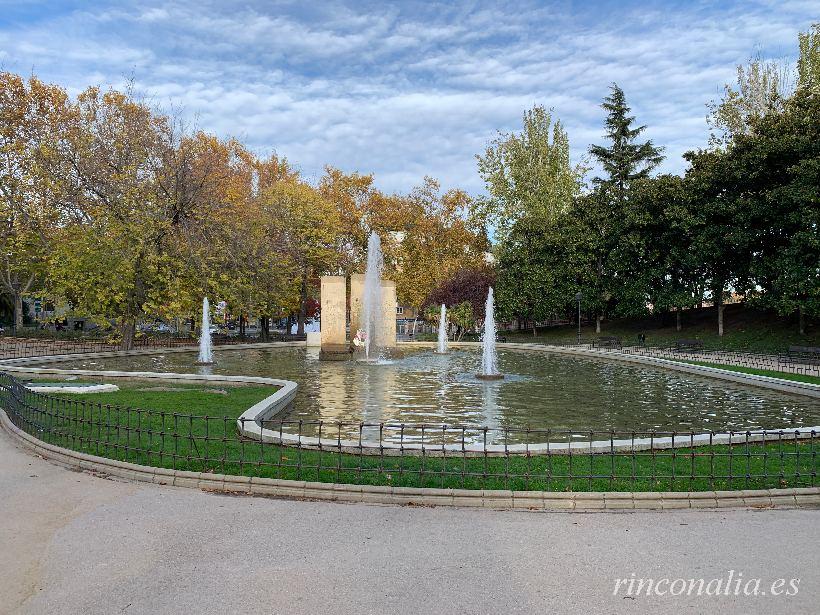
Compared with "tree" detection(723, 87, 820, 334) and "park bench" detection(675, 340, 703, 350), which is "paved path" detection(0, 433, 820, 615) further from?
"tree" detection(723, 87, 820, 334)

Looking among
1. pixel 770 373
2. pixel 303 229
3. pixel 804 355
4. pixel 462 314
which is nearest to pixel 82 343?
pixel 303 229

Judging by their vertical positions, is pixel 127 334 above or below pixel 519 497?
above

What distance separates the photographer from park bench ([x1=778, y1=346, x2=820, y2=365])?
1035 inches

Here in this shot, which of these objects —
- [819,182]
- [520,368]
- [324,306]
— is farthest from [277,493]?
[819,182]

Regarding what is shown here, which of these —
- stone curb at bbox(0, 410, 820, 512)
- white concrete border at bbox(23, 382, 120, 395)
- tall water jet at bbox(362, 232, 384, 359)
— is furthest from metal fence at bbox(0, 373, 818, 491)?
tall water jet at bbox(362, 232, 384, 359)

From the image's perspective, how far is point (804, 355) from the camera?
90.8 feet

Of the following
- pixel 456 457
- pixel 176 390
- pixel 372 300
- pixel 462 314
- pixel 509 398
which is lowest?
pixel 509 398

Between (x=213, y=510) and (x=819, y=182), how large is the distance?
34160 mm

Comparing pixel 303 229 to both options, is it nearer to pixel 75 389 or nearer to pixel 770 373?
pixel 75 389

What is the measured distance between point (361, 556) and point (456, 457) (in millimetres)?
4135

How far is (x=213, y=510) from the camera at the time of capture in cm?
797

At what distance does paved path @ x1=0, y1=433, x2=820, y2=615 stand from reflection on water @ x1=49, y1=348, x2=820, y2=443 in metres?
2.51

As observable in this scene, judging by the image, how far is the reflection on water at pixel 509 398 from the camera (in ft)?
46.6

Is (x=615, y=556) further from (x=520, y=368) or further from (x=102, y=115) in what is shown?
(x=102, y=115)
